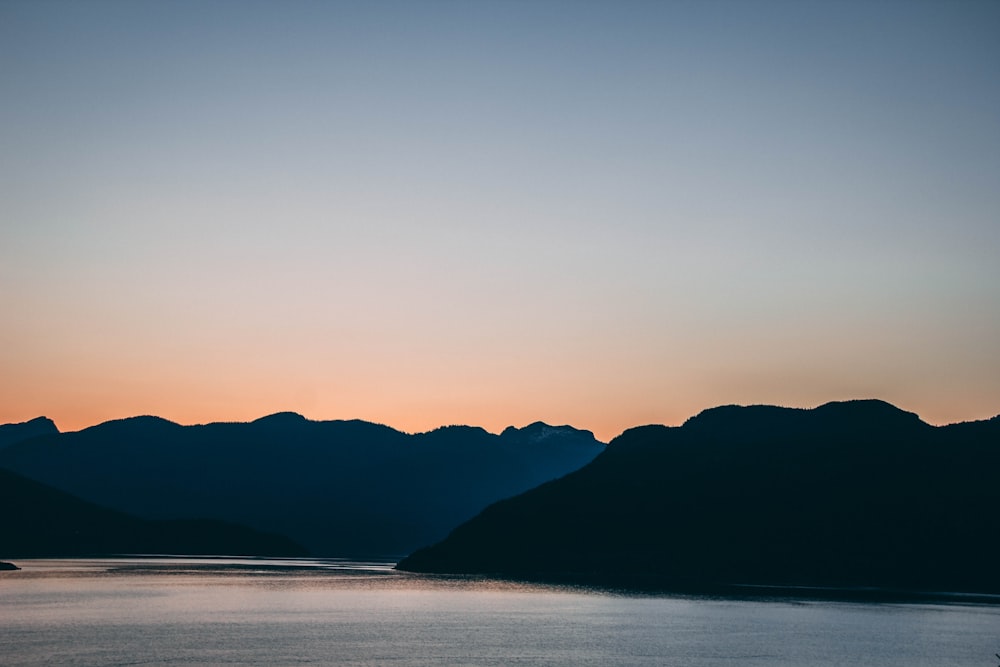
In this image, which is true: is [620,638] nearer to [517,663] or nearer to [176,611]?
[517,663]

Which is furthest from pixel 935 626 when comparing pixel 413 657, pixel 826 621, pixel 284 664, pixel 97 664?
pixel 97 664

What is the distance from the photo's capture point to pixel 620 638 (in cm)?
16000

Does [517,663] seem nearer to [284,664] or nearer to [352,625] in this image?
[284,664]

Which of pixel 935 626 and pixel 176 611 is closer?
pixel 935 626

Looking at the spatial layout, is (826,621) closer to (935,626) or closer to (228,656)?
(935,626)

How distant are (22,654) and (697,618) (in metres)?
121

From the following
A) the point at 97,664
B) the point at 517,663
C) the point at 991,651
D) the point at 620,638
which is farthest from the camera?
the point at 620,638

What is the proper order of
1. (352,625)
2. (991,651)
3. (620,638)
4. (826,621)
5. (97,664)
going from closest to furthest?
(97,664) → (991,651) → (620,638) → (352,625) → (826,621)

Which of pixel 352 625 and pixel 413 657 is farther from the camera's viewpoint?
pixel 352 625

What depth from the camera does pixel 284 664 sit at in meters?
125

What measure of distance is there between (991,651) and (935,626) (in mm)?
37210

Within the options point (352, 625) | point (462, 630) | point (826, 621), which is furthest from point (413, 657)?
point (826, 621)

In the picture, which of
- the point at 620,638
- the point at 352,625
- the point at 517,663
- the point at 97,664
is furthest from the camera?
the point at 352,625

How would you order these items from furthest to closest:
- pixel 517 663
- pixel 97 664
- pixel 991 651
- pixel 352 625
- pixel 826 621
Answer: pixel 826 621, pixel 352 625, pixel 991 651, pixel 517 663, pixel 97 664
